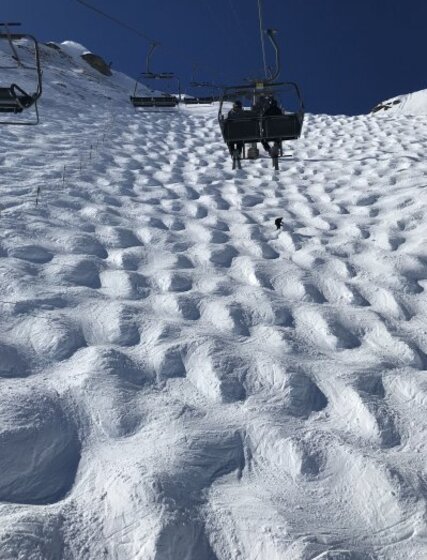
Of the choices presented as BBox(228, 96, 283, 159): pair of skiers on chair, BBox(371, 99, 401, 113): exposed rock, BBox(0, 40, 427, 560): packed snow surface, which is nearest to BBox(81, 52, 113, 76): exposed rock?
BBox(371, 99, 401, 113): exposed rock

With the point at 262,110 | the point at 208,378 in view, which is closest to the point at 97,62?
the point at 262,110

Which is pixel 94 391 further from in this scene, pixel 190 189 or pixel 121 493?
pixel 190 189

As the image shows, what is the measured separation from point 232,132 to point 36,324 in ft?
14.8

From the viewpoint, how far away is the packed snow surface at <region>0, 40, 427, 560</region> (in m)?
1.96

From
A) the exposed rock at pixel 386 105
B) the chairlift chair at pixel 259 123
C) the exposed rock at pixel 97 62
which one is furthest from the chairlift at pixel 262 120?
the exposed rock at pixel 97 62

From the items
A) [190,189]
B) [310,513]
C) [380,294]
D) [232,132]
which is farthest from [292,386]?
[190,189]

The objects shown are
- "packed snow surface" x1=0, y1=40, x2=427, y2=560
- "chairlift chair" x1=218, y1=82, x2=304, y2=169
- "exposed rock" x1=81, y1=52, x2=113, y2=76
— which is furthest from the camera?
"exposed rock" x1=81, y1=52, x2=113, y2=76

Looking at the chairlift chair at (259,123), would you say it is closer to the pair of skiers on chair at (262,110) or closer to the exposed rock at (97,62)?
the pair of skiers on chair at (262,110)

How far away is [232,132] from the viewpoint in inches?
265

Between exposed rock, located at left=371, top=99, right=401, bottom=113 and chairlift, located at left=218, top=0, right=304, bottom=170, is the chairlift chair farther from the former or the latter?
exposed rock, located at left=371, top=99, right=401, bottom=113

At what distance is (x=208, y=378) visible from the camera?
116 inches

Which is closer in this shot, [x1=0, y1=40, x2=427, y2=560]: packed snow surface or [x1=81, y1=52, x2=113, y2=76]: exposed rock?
[x1=0, y1=40, x2=427, y2=560]: packed snow surface

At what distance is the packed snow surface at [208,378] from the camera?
1955 millimetres

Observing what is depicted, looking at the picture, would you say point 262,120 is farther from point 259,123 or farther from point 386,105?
point 386,105
